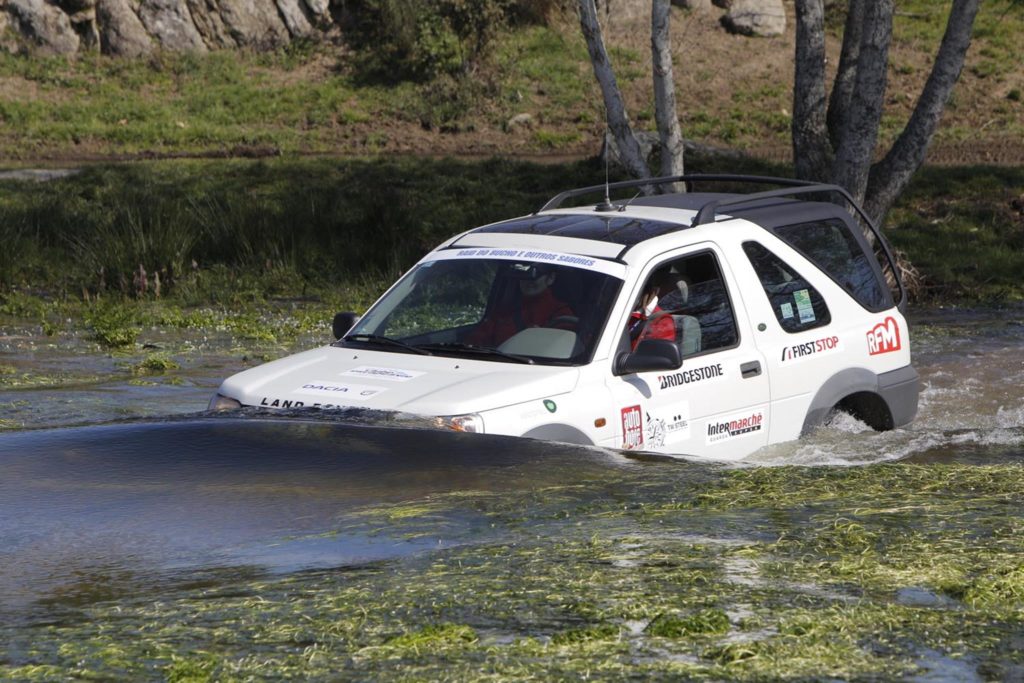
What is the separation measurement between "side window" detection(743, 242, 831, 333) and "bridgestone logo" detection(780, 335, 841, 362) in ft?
0.30

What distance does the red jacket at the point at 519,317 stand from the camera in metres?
7.41

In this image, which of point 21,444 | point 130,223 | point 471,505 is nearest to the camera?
point 471,505

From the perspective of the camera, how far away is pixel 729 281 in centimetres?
764

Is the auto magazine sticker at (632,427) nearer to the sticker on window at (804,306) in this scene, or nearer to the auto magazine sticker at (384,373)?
the auto magazine sticker at (384,373)

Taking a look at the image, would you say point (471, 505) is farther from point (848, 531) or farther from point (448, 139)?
point (448, 139)

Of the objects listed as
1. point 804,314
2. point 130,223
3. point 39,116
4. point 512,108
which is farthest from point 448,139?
point 804,314

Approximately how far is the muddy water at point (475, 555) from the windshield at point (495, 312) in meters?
0.89

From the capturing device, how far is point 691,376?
23.6 ft

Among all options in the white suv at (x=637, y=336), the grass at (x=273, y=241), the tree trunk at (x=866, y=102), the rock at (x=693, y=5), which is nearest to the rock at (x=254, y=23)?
the rock at (x=693, y=5)

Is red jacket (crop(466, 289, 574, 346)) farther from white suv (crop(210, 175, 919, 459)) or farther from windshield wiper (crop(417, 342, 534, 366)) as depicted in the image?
windshield wiper (crop(417, 342, 534, 366))

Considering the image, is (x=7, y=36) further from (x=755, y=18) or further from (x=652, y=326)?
(x=652, y=326)

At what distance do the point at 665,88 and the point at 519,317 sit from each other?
7.59 meters

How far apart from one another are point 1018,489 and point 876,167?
10934 millimetres

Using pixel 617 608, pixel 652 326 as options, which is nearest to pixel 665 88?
pixel 652 326
